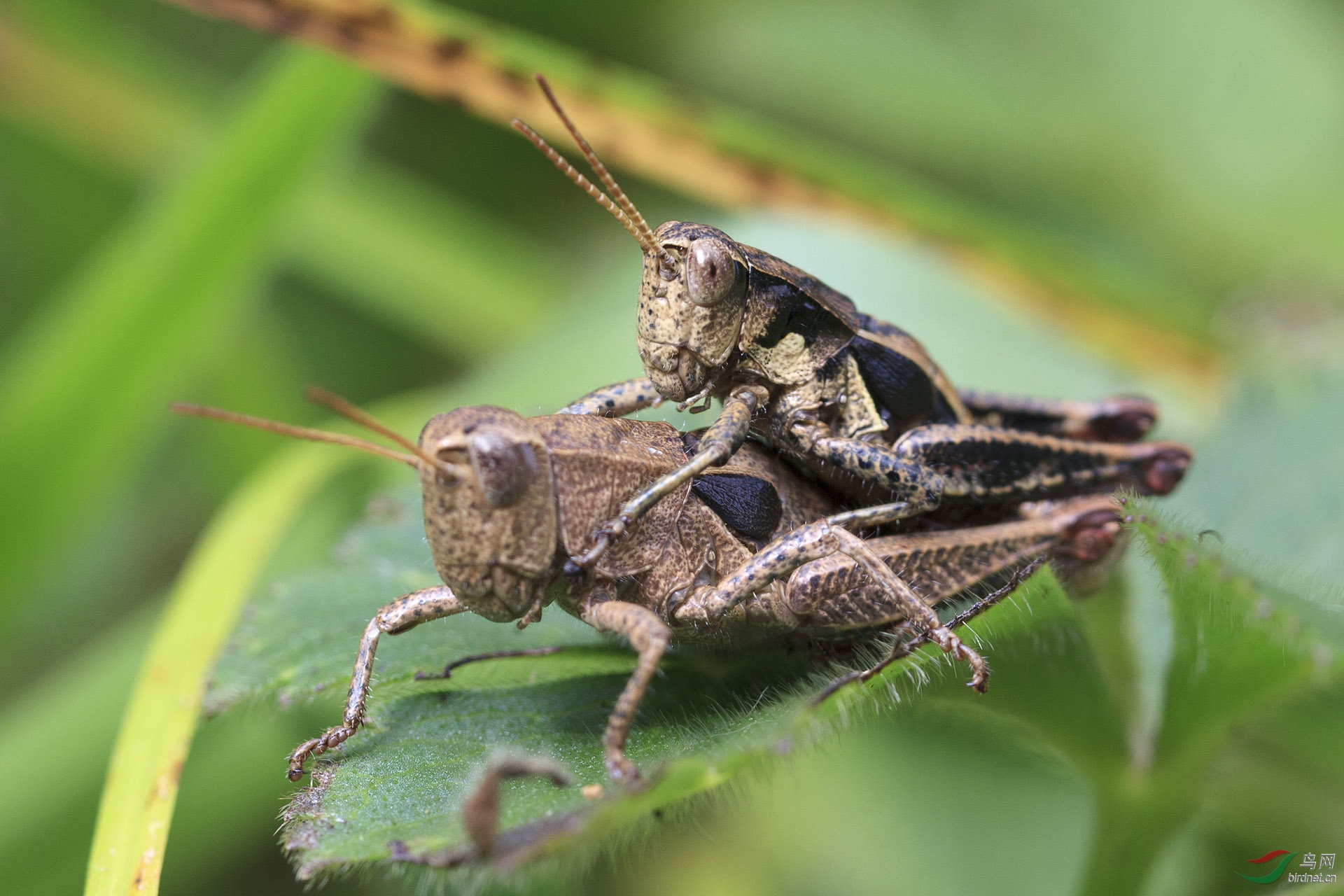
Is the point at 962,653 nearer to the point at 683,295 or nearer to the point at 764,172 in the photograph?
the point at 683,295

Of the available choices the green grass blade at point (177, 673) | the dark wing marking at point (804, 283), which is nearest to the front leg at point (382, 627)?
the green grass blade at point (177, 673)

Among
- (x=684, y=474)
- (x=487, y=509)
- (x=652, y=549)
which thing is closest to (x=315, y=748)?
(x=487, y=509)

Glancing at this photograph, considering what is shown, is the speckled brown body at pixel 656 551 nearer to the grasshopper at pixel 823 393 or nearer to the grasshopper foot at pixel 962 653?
the grasshopper foot at pixel 962 653

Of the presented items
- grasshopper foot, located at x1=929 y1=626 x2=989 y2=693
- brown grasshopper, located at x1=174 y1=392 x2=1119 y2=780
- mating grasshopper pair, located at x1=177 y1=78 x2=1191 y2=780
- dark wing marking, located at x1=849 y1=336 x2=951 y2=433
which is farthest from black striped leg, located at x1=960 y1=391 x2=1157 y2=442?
grasshopper foot, located at x1=929 y1=626 x2=989 y2=693

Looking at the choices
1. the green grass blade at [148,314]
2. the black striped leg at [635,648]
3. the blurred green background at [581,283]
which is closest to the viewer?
the black striped leg at [635,648]

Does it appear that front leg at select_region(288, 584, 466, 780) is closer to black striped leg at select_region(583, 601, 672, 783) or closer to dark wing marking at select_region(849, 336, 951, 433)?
black striped leg at select_region(583, 601, 672, 783)

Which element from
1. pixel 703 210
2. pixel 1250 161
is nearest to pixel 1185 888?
pixel 703 210
